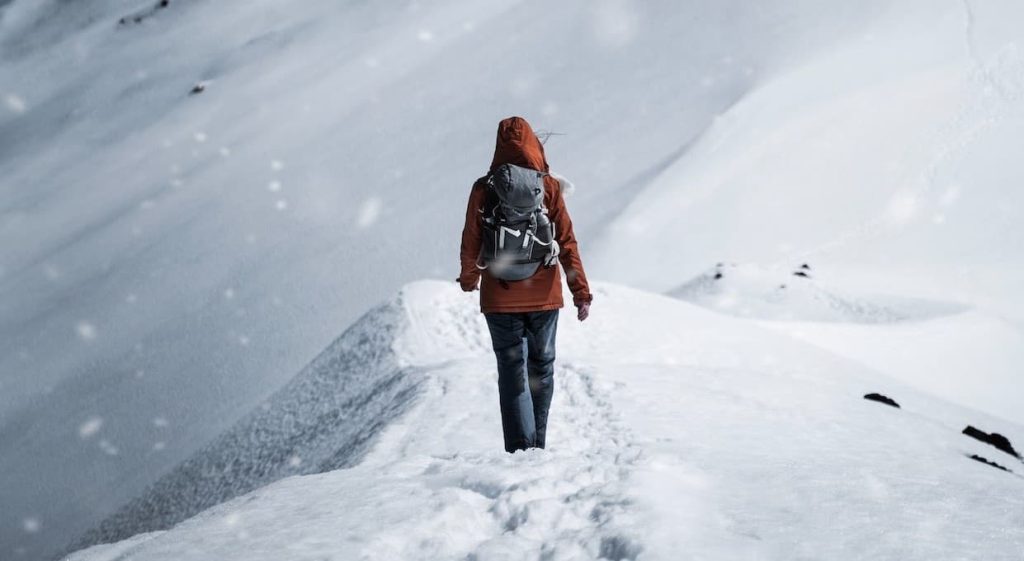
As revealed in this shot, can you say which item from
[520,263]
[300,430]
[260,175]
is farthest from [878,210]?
[260,175]

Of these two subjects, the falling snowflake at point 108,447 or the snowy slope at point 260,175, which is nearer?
the falling snowflake at point 108,447

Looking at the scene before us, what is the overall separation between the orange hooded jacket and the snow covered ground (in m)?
0.68

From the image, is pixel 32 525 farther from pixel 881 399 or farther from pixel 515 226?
pixel 881 399

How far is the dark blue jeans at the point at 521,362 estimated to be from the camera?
3082 millimetres

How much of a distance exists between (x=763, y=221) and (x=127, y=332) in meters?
13.6

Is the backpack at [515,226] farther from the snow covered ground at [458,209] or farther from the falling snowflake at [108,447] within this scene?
the falling snowflake at [108,447]

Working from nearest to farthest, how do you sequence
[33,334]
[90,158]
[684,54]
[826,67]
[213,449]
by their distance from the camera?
[213,449] < [33,334] < [826,67] < [684,54] < [90,158]

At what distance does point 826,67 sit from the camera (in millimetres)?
20500

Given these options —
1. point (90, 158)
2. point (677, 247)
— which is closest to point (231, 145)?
point (90, 158)

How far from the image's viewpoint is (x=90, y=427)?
431 inches

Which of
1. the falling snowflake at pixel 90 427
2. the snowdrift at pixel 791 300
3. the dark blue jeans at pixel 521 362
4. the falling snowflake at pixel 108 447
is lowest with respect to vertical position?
the falling snowflake at pixel 108 447

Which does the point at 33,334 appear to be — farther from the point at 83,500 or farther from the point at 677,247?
the point at 677,247

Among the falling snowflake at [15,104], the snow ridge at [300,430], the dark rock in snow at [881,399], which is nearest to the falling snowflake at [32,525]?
the snow ridge at [300,430]

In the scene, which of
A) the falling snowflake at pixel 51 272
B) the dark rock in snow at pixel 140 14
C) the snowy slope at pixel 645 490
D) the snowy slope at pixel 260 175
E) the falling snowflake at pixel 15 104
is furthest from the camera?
the dark rock in snow at pixel 140 14
